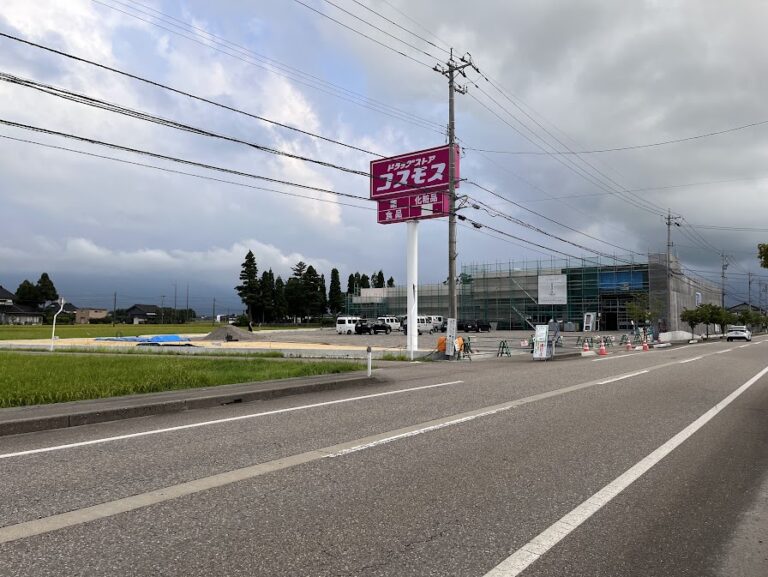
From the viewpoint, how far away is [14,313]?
103m

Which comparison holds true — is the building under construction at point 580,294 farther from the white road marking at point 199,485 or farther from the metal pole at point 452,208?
the white road marking at point 199,485

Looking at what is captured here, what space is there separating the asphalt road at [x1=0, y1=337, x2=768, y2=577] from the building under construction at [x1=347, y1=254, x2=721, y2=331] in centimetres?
5319

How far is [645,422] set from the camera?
27.3ft

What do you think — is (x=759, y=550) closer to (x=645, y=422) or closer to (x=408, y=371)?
(x=645, y=422)

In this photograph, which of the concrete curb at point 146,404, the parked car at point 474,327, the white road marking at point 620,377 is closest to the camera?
the concrete curb at point 146,404

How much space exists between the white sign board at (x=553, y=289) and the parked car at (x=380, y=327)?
22.3 metres

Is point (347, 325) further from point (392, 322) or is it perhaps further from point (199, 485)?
point (199, 485)

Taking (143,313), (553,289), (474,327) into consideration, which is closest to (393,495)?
(474,327)

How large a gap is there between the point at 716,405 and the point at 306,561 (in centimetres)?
964

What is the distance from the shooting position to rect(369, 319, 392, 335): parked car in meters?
60.2

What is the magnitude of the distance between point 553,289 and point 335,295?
205 ft

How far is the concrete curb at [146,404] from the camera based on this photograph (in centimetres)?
808

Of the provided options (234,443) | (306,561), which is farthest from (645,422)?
(306,561)

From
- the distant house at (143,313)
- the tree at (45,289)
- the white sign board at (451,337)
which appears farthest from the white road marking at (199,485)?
the distant house at (143,313)
